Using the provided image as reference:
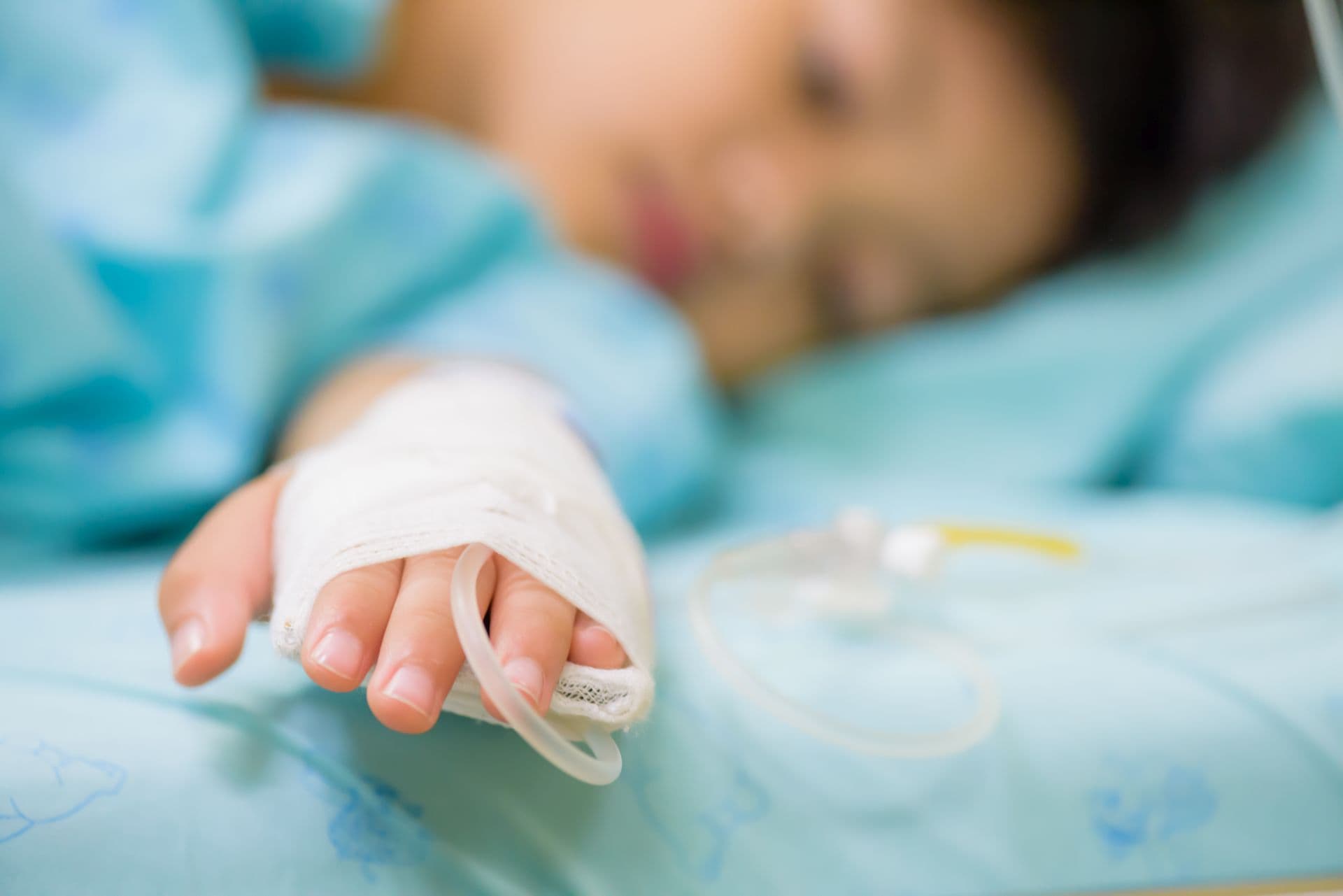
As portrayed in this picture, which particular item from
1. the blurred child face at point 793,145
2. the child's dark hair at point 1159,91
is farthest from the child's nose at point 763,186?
the child's dark hair at point 1159,91

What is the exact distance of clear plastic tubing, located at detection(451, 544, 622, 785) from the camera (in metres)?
0.29

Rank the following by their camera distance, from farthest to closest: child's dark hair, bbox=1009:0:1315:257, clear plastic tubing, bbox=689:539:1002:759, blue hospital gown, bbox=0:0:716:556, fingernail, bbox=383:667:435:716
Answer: child's dark hair, bbox=1009:0:1315:257, blue hospital gown, bbox=0:0:716:556, clear plastic tubing, bbox=689:539:1002:759, fingernail, bbox=383:667:435:716

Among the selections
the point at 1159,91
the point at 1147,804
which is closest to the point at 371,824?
the point at 1147,804

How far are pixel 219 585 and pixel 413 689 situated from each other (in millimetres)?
109

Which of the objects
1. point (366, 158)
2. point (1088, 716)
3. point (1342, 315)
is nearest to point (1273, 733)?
point (1088, 716)

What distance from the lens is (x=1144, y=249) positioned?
0.98 m

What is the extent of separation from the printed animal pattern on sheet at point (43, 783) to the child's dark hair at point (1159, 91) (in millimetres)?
987

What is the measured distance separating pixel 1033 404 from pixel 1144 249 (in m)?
0.19

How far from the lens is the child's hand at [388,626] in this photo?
0.30m

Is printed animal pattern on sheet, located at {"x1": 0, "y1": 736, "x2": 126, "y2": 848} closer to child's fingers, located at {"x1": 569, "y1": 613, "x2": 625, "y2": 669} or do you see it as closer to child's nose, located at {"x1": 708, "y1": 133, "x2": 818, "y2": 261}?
child's fingers, located at {"x1": 569, "y1": 613, "x2": 625, "y2": 669}

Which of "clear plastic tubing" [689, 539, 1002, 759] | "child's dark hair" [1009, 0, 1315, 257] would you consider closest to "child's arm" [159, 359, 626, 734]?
"clear plastic tubing" [689, 539, 1002, 759]

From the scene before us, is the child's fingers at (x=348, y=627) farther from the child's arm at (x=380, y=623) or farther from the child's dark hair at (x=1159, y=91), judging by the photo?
the child's dark hair at (x=1159, y=91)

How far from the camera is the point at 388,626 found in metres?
0.32

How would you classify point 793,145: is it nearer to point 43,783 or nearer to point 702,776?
point 702,776
